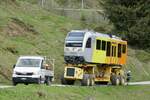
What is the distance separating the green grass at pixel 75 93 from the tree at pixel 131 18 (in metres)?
19.0


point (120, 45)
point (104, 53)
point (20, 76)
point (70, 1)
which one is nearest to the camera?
point (20, 76)

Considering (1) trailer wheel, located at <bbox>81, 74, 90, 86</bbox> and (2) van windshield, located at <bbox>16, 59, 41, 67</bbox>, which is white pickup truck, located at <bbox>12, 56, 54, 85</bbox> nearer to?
(2) van windshield, located at <bbox>16, 59, 41, 67</bbox>

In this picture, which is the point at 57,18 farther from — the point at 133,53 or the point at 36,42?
the point at 36,42

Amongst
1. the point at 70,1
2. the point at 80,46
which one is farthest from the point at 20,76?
the point at 70,1

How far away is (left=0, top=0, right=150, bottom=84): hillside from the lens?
164 feet

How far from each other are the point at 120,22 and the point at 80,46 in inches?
1080

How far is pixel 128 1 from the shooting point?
236 feet

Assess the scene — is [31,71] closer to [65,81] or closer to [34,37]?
[65,81]

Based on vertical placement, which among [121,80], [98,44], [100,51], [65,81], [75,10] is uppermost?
[75,10]

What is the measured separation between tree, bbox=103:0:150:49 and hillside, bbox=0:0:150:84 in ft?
7.29

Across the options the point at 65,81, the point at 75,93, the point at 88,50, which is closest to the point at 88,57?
the point at 88,50

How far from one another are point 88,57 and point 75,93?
8.46 meters

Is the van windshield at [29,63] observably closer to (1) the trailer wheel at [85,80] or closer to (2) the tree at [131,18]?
(1) the trailer wheel at [85,80]

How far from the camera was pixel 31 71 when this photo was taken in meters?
39.3
